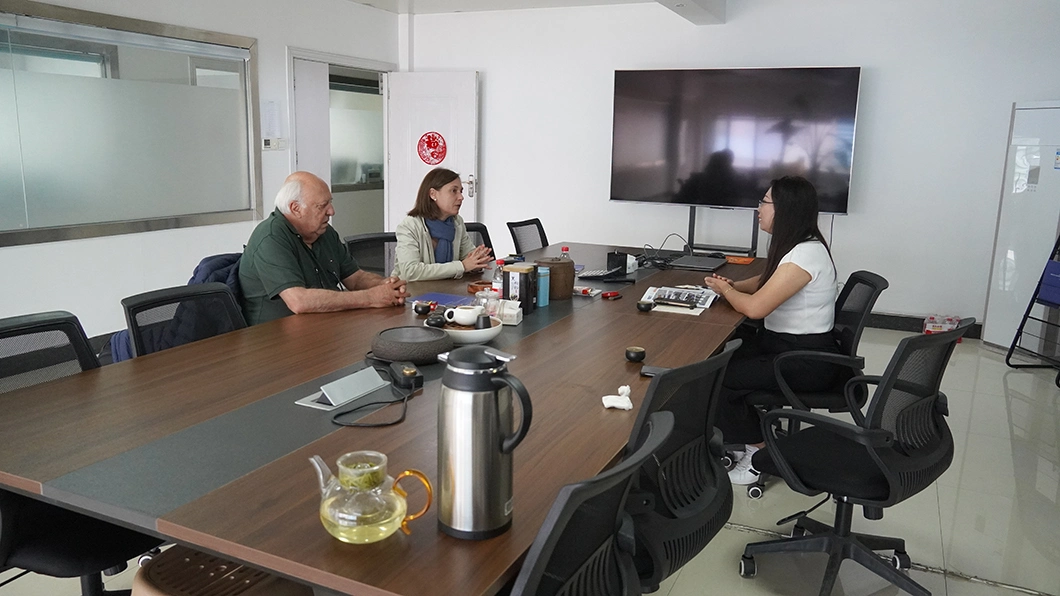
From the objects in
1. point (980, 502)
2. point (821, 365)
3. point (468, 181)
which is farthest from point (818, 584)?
point (468, 181)

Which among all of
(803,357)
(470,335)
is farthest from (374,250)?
(803,357)

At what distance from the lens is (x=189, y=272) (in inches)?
222

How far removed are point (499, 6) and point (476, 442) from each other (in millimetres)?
6420

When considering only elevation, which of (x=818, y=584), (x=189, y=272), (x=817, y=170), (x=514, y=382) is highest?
(x=817, y=170)

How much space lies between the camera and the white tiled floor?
101 inches

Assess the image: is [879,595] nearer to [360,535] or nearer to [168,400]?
[360,535]

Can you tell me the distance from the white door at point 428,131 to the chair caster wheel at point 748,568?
5.32 m

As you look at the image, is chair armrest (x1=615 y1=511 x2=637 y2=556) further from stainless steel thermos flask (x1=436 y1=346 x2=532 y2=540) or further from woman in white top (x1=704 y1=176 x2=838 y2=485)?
woman in white top (x1=704 y1=176 x2=838 y2=485)

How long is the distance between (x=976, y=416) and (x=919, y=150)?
254 cm

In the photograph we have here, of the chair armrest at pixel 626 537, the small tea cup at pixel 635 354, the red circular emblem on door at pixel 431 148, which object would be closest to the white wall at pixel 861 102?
the red circular emblem on door at pixel 431 148

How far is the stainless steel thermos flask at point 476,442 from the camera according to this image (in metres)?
1.26

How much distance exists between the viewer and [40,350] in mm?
2141

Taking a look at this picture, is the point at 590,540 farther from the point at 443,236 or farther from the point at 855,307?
the point at 443,236

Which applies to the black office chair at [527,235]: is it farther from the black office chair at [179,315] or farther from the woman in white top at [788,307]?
the black office chair at [179,315]
